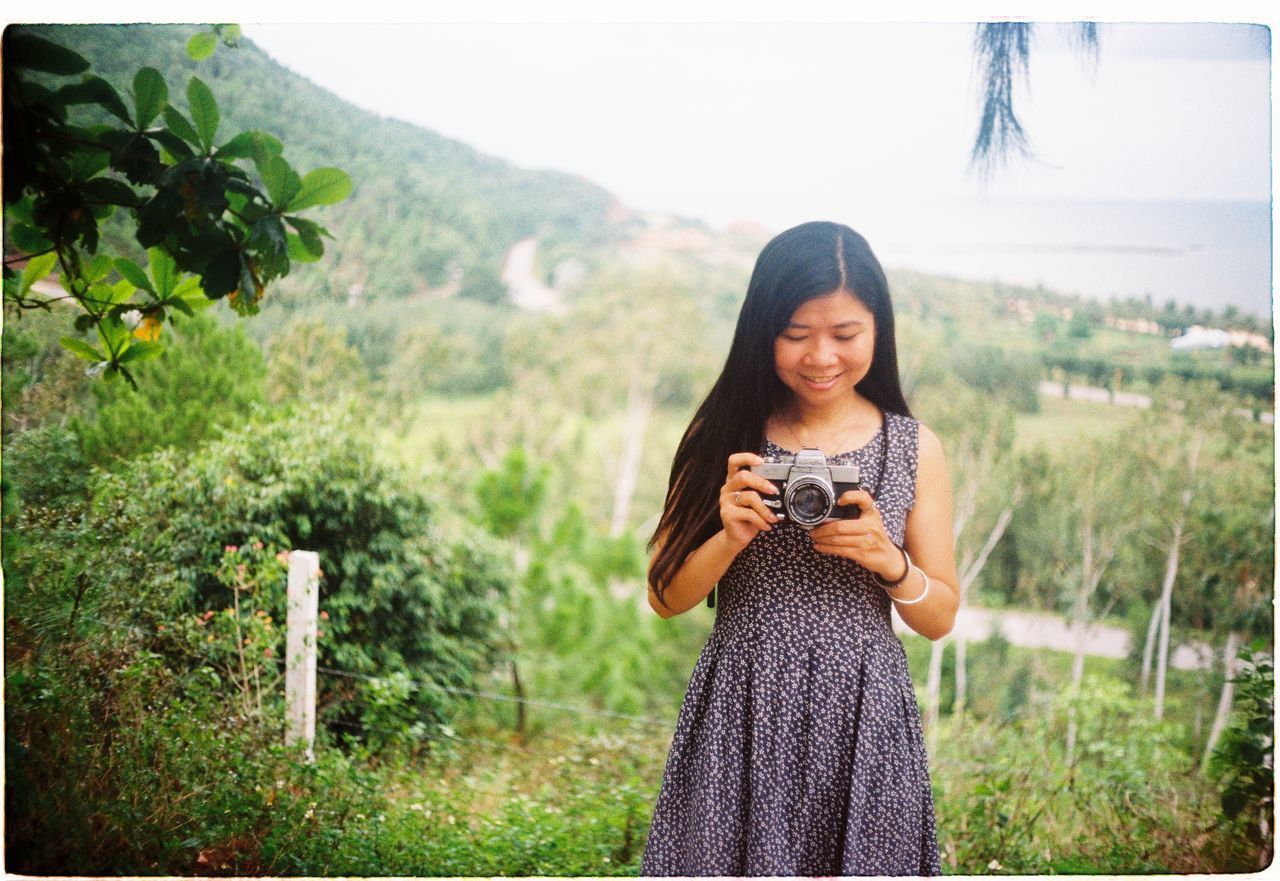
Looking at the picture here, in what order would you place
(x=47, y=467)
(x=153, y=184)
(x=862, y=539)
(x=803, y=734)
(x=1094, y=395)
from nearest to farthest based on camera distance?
(x=862, y=539) → (x=803, y=734) → (x=153, y=184) → (x=47, y=467) → (x=1094, y=395)

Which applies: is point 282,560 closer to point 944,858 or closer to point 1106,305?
point 944,858

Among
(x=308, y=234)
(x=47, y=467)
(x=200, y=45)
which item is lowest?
(x=47, y=467)

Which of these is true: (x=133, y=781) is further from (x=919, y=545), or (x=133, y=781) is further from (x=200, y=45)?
(x=919, y=545)

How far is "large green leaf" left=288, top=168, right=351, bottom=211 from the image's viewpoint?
2.46 meters

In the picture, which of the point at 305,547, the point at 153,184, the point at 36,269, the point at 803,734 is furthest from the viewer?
the point at 305,547

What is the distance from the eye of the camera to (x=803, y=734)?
6.80ft

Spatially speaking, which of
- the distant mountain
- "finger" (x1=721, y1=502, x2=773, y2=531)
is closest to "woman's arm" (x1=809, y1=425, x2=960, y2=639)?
"finger" (x1=721, y1=502, x2=773, y2=531)

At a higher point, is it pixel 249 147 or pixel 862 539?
pixel 249 147

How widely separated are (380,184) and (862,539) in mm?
2807

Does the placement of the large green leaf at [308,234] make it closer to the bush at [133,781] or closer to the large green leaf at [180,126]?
the large green leaf at [180,126]

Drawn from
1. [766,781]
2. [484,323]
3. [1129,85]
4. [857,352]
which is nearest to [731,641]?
[766,781]

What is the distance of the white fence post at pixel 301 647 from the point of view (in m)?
3.43

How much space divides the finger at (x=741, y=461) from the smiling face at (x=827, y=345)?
9.3 inches

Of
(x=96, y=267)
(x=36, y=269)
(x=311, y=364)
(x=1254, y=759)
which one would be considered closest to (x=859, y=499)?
(x=1254, y=759)
